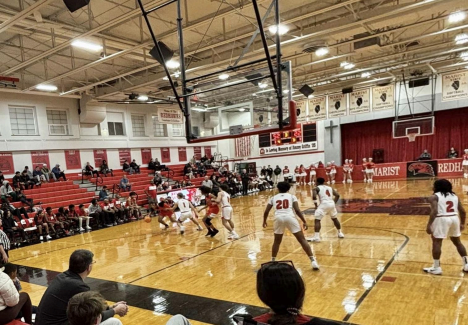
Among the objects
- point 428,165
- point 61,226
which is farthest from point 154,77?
point 428,165

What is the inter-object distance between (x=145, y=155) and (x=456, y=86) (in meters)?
20.2

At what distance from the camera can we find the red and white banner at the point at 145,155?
2346 centimetres

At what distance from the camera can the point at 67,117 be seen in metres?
19.6

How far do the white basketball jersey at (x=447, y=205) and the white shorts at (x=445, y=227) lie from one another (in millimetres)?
80

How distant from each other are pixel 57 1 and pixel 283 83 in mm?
8087

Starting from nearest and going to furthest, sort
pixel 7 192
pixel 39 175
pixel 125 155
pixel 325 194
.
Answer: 1. pixel 325 194
2. pixel 7 192
3. pixel 39 175
4. pixel 125 155

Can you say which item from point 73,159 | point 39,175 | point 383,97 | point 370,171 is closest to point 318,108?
point 383,97

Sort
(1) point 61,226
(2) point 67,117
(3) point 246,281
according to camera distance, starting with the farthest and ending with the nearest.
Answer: (2) point 67,117
(1) point 61,226
(3) point 246,281

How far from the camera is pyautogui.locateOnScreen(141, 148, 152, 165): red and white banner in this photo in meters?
23.5

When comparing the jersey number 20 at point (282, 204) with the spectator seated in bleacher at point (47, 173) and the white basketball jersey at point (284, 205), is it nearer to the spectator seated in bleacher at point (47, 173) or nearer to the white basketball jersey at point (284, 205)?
the white basketball jersey at point (284, 205)

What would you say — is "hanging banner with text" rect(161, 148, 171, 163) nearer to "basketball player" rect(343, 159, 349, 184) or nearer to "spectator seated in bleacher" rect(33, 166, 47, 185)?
"spectator seated in bleacher" rect(33, 166, 47, 185)

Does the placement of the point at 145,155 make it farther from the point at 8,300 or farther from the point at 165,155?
the point at 8,300

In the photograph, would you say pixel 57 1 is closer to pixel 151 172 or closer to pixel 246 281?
pixel 246 281

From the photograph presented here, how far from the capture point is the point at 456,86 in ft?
55.2
